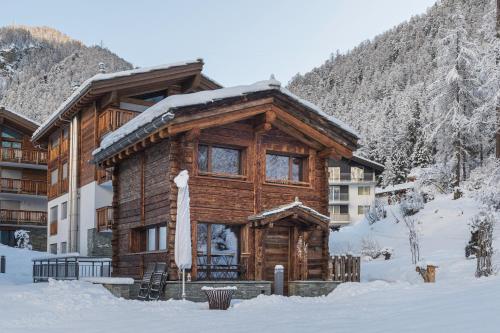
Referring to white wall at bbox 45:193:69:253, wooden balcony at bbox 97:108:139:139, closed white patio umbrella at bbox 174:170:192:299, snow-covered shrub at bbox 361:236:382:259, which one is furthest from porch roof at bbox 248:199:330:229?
white wall at bbox 45:193:69:253

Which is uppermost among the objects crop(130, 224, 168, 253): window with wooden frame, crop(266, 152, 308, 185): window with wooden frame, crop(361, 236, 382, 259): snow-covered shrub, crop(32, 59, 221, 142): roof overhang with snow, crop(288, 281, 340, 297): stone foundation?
crop(32, 59, 221, 142): roof overhang with snow

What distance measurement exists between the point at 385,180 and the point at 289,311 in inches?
2545

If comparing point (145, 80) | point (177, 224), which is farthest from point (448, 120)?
point (177, 224)

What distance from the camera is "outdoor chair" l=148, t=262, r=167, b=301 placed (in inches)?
665

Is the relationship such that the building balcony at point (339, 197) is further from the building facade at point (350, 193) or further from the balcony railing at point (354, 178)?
the balcony railing at point (354, 178)

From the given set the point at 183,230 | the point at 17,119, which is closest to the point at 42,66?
the point at 17,119

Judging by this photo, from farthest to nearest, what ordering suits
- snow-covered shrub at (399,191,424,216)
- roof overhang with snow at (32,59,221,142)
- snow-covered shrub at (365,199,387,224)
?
snow-covered shrub at (365,199,387,224) → snow-covered shrub at (399,191,424,216) → roof overhang with snow at (32,59,221,142)

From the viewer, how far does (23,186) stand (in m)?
44.0

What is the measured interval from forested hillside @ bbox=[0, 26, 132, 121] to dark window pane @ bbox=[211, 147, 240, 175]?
84474mm

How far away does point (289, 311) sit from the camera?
13.2 meters

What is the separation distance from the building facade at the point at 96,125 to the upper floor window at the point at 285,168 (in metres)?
9.41

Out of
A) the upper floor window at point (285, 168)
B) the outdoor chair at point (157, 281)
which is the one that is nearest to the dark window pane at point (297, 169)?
the upper floor window at point (285, 168)

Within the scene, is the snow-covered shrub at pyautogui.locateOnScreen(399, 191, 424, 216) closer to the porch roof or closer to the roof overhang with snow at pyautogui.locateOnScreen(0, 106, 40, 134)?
the porch roof

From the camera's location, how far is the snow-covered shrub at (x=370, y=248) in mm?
27516
